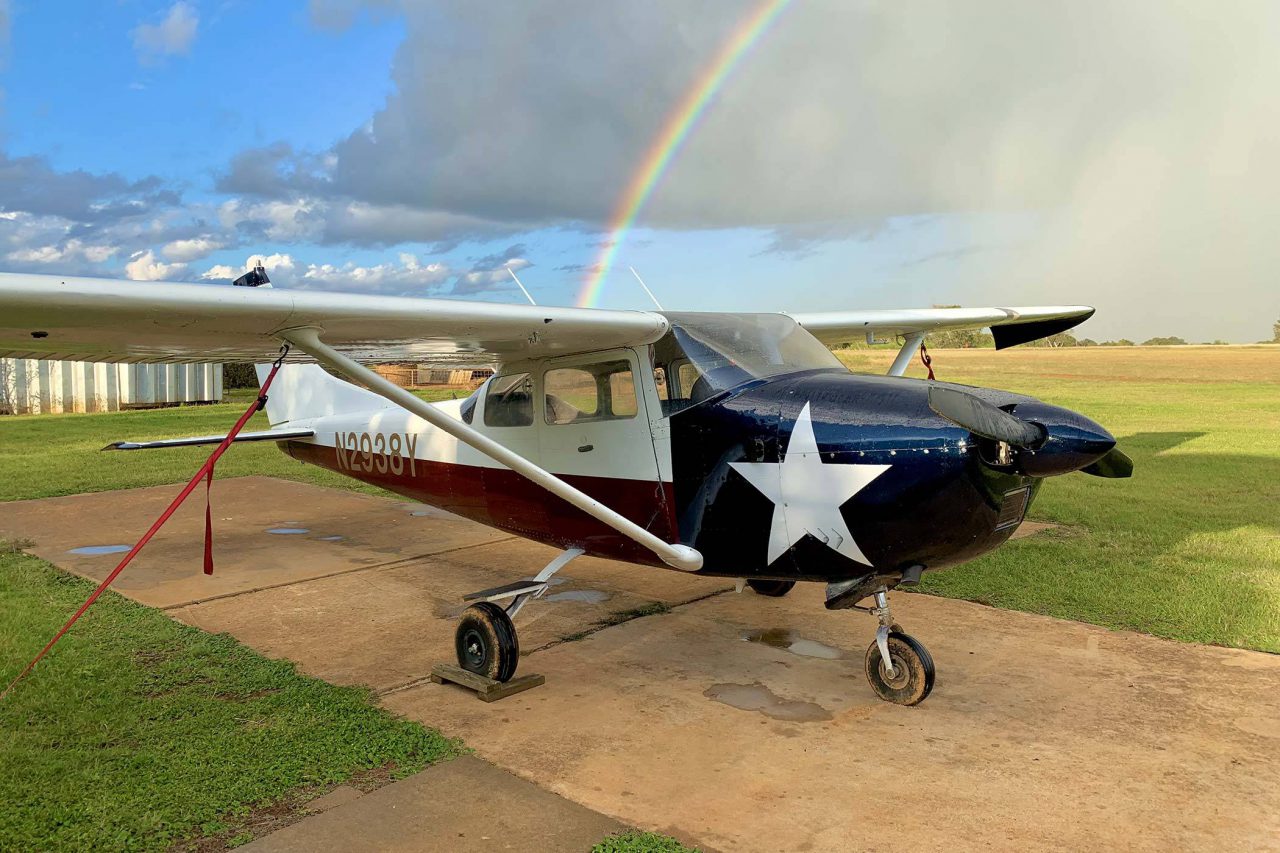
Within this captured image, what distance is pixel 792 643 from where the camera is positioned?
231 inches

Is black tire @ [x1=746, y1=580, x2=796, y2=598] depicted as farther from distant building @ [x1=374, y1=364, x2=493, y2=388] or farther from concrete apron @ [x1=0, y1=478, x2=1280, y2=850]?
distant building @ [x1=374, y1=364, x2=493, y2=388]

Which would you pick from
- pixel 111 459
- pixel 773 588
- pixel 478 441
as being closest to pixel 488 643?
pixel 478 441

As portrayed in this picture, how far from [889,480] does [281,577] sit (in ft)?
19.5

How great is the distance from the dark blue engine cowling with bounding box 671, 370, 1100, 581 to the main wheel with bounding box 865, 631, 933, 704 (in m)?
0.67

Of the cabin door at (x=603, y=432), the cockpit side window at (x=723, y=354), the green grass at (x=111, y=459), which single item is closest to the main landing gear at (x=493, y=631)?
the cabin door at (x=603, y=432)

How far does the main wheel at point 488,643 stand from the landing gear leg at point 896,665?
2.14 metres

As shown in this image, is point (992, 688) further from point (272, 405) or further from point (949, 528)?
point (272, 405)

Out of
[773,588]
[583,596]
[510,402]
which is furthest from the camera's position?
[583,596]

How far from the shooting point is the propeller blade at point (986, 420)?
148 inches

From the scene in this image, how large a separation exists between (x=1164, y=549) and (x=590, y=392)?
6.37m

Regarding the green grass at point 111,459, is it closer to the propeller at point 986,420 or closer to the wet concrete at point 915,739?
the wet concrete at point 915,739

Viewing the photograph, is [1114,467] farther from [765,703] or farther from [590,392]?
[590,392]

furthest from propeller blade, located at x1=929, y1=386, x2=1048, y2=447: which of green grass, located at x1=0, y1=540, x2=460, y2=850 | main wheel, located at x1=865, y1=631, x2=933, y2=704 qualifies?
green grass, located at x1=0, y1=540, x2=460, y2=850

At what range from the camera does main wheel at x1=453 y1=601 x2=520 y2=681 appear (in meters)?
5.06
